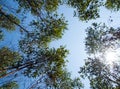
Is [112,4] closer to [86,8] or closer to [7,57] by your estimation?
[86,8]

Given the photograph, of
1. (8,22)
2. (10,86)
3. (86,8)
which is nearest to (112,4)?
(86,8)

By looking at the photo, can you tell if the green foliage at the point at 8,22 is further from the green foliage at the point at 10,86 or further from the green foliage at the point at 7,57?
the green foliage at the point at 10,86

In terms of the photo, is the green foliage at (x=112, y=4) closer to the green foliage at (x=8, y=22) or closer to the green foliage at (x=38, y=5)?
the green foliage at (x=38, y=5)

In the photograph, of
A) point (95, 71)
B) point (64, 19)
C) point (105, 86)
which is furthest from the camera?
point (95, 71)

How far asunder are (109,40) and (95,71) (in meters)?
3.19

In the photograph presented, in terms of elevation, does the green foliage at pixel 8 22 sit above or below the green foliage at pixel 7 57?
above

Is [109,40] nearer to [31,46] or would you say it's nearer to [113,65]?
[113,65]

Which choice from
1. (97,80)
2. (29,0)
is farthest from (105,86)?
(29,0)

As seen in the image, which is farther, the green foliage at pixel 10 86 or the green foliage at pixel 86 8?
the green foliage at pixel 10 86

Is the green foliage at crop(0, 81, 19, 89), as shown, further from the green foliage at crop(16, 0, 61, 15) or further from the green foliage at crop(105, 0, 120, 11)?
the green foliage at crop(105, 0, 120, 11)

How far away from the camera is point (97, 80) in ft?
62.9

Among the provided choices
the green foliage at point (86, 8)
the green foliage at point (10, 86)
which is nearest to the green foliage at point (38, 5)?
the green foliage at point (86, 8)

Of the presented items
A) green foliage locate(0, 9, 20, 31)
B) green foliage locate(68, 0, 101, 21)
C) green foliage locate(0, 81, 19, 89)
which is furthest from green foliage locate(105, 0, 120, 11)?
green foliage locate(0, 81, 19, 89)

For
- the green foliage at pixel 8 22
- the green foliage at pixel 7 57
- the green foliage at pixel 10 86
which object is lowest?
the green foliage at pixel 10 86
